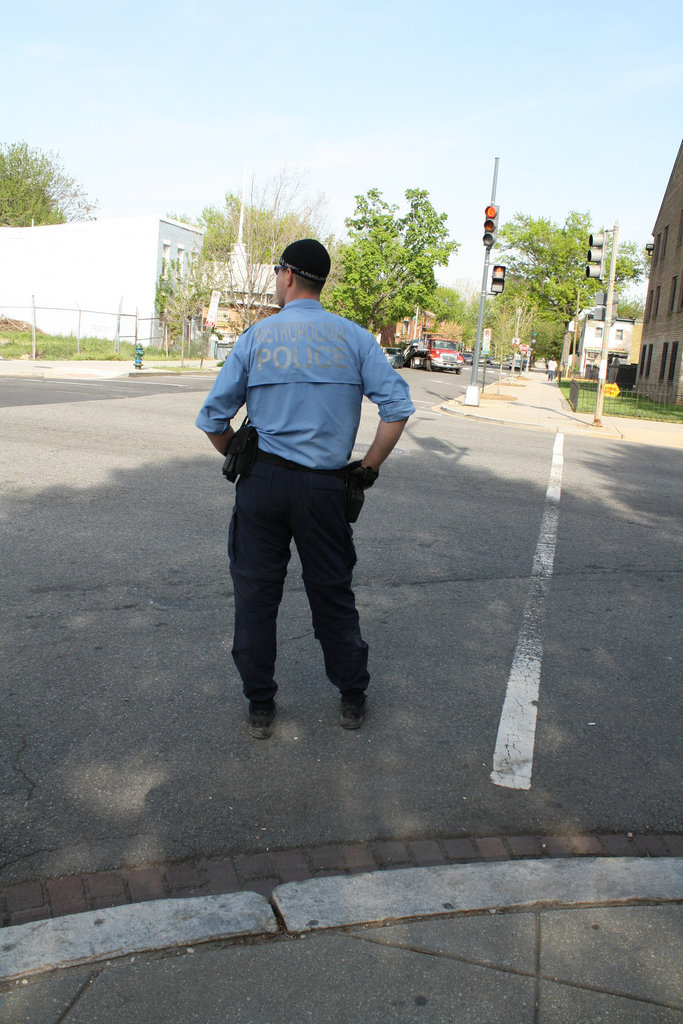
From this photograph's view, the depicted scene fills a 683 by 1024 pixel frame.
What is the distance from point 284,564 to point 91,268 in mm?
42486

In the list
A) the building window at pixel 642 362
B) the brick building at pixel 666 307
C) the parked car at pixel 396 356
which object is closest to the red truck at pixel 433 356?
the parked car at pixel 396 356

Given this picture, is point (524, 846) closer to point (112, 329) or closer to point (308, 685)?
point (308, 685)

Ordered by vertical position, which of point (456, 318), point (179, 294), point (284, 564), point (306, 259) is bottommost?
point (284, 564)

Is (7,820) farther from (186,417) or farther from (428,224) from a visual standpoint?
(428,224)

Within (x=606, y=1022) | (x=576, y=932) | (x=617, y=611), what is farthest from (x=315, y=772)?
(x=617, y=611)

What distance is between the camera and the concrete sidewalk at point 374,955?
2199 mm

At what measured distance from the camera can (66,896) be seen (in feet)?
8.55

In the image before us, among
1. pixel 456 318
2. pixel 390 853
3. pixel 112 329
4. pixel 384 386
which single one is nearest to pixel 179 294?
pixel 112 329

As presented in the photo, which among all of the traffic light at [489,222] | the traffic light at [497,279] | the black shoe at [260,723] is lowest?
the black shoe at [260,723]

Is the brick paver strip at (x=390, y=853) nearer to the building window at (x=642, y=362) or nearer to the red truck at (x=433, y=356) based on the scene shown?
A: the building window at (x=642, y=362)

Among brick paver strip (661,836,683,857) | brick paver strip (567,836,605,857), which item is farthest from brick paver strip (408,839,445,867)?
brick paver strip (661,836,683,857)

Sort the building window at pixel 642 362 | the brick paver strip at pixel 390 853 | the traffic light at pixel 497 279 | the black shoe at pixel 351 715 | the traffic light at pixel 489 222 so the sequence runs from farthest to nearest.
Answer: the building window at pixel 642 362 → the traffic light at pixel 497 279 → the traffic light at pixel 489 222 → the black shoe at pixel 351 715 → the brick paver strip at pixel 390 853

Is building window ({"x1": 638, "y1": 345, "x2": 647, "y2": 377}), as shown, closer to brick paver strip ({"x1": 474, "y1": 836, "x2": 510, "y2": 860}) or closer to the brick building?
the brick building

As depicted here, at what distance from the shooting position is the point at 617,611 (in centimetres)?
558
